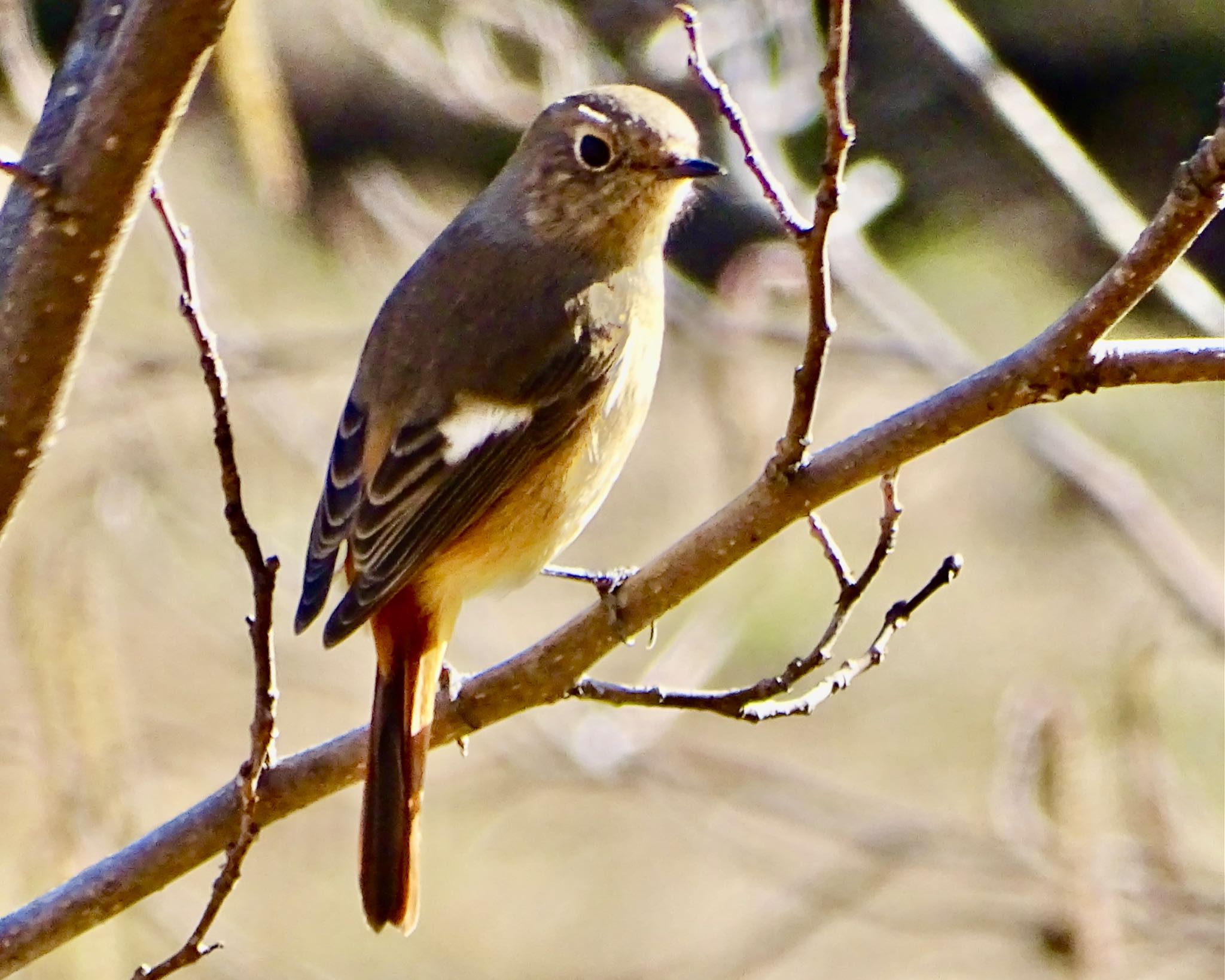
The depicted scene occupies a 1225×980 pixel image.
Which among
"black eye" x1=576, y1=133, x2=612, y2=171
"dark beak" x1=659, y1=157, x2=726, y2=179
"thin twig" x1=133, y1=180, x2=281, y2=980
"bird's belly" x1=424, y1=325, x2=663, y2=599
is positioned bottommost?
"thin twig" x1=133, y1=180, x2=281, y2=980

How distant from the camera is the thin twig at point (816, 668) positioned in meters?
2.21

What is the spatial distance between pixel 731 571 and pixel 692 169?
3112 millimetres

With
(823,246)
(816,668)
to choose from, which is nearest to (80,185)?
(823,246)

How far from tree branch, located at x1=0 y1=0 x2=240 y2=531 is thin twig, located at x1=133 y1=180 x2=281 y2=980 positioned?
0.08m

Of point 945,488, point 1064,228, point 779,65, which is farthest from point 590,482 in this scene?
point 945,488

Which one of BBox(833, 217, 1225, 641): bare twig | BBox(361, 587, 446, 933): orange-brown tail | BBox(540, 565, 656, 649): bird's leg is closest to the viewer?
BBox(540, 565, 656, 649): bird's leg

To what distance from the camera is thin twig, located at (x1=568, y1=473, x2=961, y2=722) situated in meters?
2.21

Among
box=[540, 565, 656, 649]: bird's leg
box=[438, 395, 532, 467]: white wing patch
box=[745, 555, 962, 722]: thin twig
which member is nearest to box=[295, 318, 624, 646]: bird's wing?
box=[438, 395, 532, 467]: white wing patch

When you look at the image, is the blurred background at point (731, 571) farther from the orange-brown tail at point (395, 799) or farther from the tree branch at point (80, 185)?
the orange-brown tail at point (395, 799)

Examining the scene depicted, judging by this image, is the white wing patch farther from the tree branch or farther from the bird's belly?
the tree branch

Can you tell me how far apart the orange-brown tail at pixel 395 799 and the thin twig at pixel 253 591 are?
350mm

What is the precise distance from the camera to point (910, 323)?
412cm

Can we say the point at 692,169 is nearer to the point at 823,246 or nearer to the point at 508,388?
the point at 508,388

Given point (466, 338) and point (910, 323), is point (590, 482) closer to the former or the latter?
point (466, 338)
